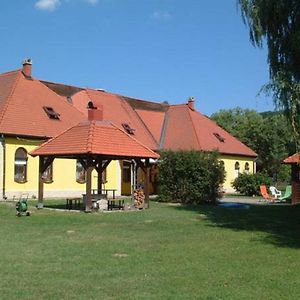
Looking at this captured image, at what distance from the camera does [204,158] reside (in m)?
29.5

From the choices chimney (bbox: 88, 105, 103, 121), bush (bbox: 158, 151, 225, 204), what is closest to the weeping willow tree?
chimney (bbox: 88, 105, 103, 121)

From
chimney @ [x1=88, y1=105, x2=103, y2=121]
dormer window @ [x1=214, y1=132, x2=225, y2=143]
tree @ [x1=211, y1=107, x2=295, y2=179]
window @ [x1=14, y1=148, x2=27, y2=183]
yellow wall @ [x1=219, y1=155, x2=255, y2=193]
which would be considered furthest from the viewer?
tree @ [x1=211, y1=107, x2=295, y2=179]

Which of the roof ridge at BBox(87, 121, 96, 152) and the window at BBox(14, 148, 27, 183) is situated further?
the window at BBox(14, 148, 27, 183)

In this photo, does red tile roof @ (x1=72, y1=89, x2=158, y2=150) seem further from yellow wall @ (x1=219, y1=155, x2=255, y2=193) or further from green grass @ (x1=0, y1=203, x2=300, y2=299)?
green grass @ (x1=0, y1=203, x2=300, y2=299)

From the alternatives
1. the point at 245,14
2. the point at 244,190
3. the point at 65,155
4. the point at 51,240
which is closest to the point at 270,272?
the point at 51,240

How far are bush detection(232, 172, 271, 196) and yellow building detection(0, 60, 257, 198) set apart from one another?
2781mm

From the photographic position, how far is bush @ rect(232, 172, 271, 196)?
40.8 meters

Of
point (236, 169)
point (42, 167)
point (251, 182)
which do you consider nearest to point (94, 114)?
point (42, 167)

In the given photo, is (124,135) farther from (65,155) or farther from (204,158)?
(204,158)

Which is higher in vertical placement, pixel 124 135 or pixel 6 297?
pixel 124 135

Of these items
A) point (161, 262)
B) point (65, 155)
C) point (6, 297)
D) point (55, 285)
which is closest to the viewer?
point (6, 297)

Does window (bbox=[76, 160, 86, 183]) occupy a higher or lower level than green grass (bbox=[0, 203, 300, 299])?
higher

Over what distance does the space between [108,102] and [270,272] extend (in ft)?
109

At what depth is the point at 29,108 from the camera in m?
33.3
